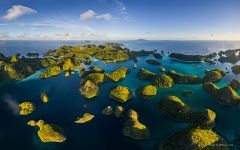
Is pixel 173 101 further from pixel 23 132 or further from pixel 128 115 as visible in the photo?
pixel 23 132

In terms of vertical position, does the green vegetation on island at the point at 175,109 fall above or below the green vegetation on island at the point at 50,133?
above

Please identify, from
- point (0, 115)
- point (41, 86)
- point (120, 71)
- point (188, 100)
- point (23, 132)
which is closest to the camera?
point (23, 132)

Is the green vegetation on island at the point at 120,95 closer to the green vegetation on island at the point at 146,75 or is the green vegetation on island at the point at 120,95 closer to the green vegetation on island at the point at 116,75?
the green vegetation on island at the point at 116,75

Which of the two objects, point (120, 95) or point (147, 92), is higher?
point (147, 92)

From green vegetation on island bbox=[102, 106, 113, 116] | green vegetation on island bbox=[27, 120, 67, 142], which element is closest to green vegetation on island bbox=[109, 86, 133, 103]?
green vegetation on island bbox=[102, 106, 113, 116]

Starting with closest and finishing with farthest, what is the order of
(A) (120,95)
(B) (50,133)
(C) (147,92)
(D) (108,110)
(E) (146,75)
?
(B) (50,133) → (D) (108,110) → (A) (120,95) → (C) (147,92) → (E) (146,75)

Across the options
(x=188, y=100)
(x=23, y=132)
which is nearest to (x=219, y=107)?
(x=188, y=100)

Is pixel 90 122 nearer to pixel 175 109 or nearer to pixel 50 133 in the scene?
pixel 50 133

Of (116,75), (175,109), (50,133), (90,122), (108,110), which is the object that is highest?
(116,75)

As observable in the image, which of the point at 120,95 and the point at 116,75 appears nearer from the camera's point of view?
the point at 120,95

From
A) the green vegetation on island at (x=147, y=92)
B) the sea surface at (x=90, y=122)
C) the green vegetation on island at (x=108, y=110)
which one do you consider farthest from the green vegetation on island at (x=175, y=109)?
the green vegetation on island at (x=108, y=110)

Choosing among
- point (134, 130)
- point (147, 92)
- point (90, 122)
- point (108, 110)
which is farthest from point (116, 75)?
point (134, 130)
